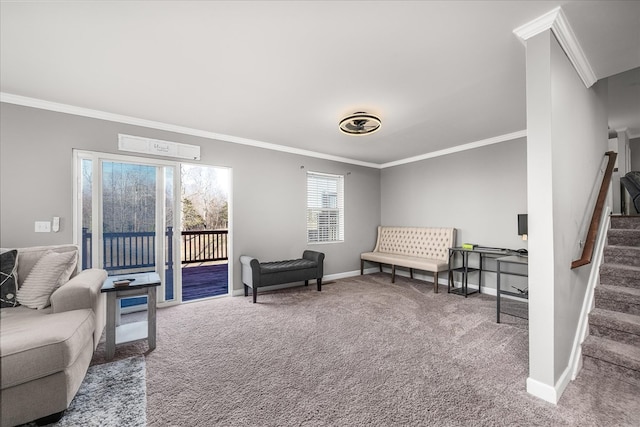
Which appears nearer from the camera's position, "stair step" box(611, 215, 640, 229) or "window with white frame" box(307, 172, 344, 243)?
"stair step" box(611, 215, 640, 229)

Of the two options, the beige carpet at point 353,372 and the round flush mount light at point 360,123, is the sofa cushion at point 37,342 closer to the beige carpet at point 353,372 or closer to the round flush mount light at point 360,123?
the beige carpet at point 353,372

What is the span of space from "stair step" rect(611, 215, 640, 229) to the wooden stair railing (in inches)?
22.1

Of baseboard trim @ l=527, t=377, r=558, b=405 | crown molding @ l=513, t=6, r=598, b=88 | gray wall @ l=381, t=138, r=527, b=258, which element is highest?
crown molding @ l=513, t=6, r=598, b=88

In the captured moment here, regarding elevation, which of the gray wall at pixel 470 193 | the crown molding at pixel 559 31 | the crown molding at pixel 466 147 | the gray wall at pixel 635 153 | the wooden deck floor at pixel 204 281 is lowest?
the wooden deck floor at pixel 204 281

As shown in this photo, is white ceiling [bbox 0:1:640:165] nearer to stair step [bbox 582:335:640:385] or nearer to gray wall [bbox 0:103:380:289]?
gray wall [bbox 0:103:380:289]

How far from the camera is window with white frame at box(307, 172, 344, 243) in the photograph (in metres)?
5.06

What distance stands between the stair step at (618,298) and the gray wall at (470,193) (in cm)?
164

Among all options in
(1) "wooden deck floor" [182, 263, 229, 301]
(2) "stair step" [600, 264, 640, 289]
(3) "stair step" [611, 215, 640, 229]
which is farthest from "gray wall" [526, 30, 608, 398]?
(1) "wooden deck floor" [182, 263, 229, 301]

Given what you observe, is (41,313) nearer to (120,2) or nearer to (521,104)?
(120,2)

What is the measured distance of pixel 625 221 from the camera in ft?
9.36

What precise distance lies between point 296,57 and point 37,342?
2.26 m

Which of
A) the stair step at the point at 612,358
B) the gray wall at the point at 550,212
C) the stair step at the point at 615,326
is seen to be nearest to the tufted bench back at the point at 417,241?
the stair step at the point at 615,326

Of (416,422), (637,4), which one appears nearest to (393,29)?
(637,4)

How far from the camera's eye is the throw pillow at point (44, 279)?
1113mm
